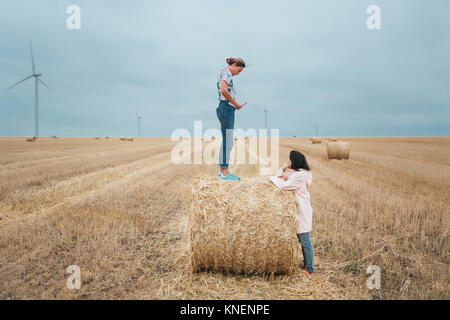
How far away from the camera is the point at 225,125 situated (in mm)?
4750

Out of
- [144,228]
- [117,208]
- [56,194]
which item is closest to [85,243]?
[144,228]

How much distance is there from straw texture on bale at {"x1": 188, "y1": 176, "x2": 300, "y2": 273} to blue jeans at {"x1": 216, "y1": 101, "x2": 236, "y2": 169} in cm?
132

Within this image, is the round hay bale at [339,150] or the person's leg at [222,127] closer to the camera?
the person's leg at [222,127]

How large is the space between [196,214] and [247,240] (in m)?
0.74

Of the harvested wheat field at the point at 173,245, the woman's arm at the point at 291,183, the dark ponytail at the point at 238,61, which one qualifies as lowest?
the harvested wheat field at the point at 173,245

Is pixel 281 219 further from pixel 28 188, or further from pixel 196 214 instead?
pixel 28 188

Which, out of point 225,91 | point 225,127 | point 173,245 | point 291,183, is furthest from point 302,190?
point 173,245

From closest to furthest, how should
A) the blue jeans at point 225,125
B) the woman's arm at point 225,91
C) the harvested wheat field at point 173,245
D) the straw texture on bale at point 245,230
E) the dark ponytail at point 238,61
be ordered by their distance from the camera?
the harvested wheat field at point 173,245, the straw texture on bale at point 245,230, the woman's arm at point 225,91, the dark ponytail at point 238,61, the blue jeans at point 225,125

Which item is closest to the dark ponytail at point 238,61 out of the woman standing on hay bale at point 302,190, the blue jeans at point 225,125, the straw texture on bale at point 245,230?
the blue jeans at point 225,125

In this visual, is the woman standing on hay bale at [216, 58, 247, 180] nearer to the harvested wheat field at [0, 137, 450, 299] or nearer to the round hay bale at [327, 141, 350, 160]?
the harvested wheat field at [0, 137, 450, 299]

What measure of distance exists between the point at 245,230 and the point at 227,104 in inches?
83.7

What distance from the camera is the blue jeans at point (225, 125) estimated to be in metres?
4.64

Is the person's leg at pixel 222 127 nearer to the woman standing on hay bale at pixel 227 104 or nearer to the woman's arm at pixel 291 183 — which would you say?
the woman standing on hay bale at pixel 227 104

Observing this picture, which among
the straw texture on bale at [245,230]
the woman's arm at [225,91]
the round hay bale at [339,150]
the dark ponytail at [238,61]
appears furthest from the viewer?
the round hay bale at [339,150]
